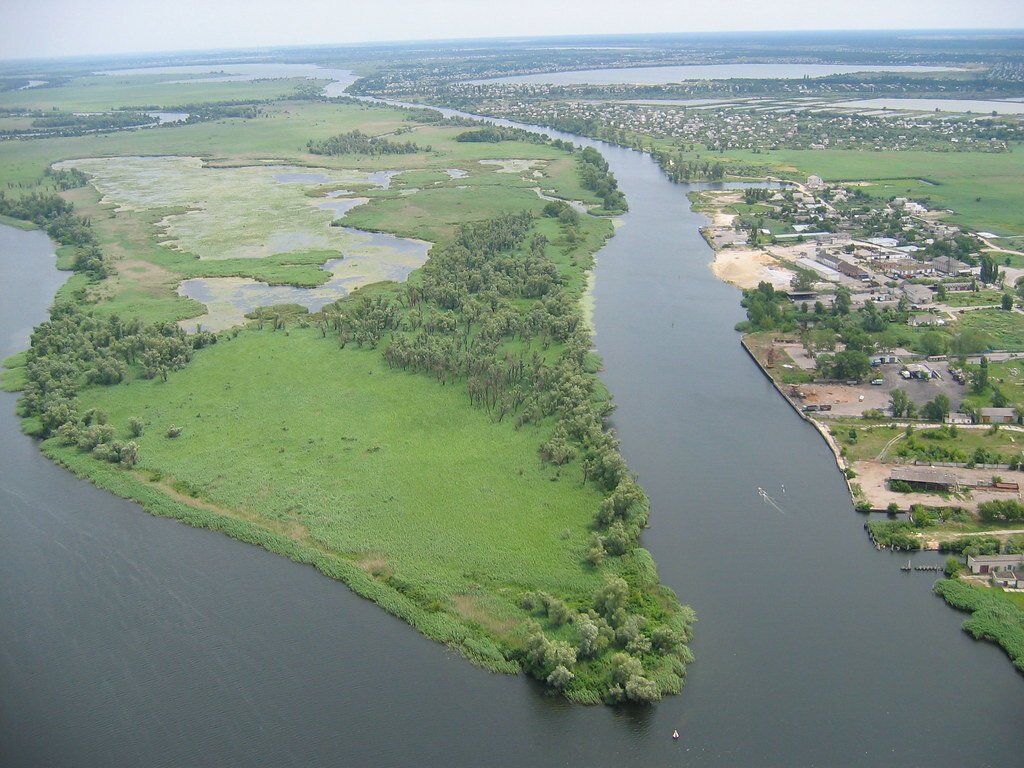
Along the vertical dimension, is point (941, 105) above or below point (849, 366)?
above

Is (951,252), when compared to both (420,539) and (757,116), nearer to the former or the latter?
(420,539)

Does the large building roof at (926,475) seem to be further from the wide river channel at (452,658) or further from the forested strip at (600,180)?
the forested strip at (600,180)

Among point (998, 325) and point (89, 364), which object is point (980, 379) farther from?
point (89, 364)

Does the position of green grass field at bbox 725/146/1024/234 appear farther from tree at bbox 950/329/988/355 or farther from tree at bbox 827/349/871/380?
tree at bbox 827/349/871/380

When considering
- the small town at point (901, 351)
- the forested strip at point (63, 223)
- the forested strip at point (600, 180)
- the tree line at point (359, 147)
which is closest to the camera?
the small town at point (901, 351)

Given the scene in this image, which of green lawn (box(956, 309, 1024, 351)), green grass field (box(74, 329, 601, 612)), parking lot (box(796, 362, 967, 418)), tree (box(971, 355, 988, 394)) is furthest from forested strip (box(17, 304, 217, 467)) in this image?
green lawn (box(956, 309, 1024, 351))

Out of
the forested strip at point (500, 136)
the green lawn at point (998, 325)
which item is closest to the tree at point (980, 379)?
the green lawn at point (998, 325)

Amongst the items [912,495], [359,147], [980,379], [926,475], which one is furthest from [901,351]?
[359,147]
